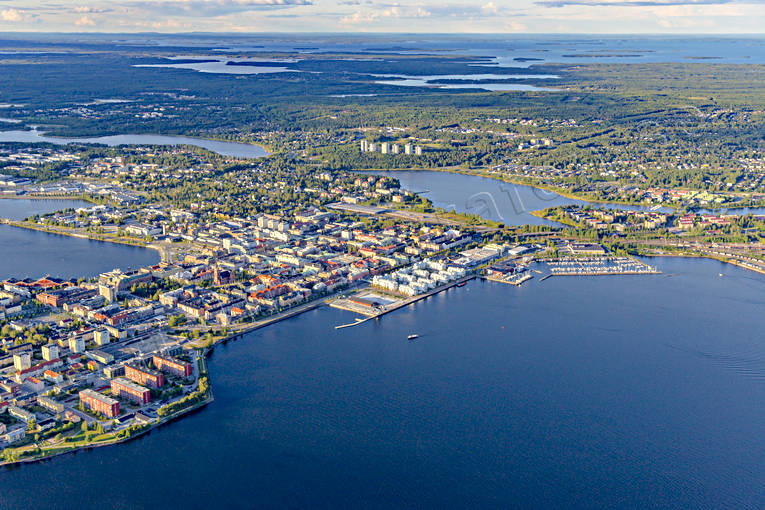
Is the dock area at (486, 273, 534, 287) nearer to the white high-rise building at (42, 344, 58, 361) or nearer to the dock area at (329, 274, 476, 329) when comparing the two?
the dock area at (329, 274, 476, 329)

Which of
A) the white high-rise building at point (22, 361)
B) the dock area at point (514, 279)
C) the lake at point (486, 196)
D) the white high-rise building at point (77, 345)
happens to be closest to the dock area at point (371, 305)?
the dock area at point (514, 279)

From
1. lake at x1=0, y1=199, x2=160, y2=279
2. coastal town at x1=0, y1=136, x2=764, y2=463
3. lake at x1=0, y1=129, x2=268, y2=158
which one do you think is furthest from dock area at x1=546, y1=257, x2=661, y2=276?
lake at x1=0, y1=129, x2=268, y2=158

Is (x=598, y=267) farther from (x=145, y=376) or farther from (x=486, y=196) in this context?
(x=145, y=376)

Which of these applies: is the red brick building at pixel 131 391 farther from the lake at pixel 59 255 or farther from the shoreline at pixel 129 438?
the lake at pixel 59 255

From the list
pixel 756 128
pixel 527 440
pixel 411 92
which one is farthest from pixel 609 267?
pixel 411 92

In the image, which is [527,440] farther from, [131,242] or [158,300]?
[131,242]

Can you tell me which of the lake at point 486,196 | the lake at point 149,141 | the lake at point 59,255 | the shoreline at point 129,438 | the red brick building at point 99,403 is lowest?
the shoreline at point 129,438
